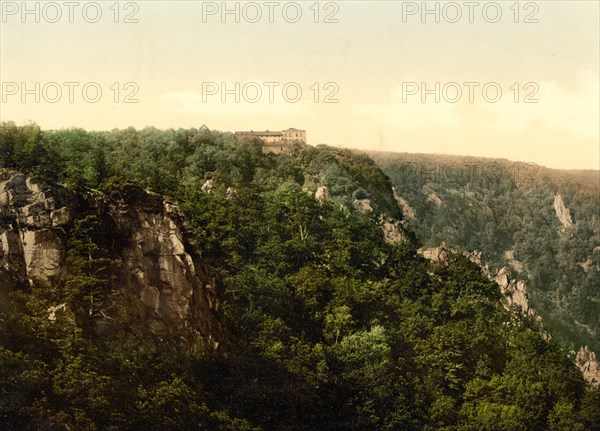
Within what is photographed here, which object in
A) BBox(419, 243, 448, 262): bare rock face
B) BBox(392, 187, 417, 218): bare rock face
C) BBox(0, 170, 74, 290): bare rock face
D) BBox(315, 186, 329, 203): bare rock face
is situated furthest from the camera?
BBox(392, 187, 417, 218): bare rock face

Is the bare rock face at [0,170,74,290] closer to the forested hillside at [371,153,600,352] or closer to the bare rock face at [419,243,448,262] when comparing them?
the bare rock face at [419,243,448,262]

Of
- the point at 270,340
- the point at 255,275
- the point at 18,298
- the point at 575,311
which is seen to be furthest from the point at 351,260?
the point at 575,311

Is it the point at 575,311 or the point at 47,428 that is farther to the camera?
the point at 575,311

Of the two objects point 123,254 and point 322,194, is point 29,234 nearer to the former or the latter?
point 123,254

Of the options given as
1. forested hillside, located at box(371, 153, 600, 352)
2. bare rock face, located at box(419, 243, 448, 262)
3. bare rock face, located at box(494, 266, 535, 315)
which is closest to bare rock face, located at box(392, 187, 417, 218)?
forested hillside, located at box(371, 153, 600, 352)

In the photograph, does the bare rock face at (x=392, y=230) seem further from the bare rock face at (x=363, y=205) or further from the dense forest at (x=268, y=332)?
the dense forest at (x=268, y=332)

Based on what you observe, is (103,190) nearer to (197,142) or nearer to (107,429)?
(107,429)
